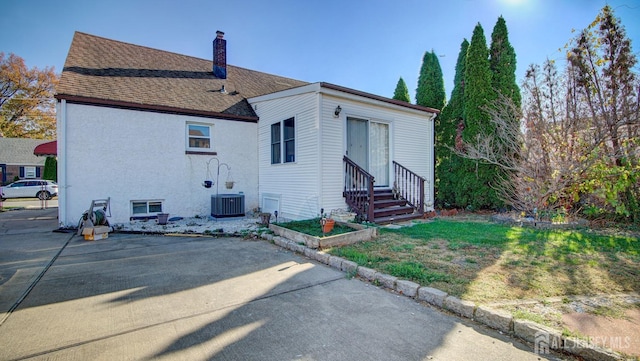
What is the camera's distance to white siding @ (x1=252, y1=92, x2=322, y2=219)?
7.55 meters

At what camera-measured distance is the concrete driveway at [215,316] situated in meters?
2.29

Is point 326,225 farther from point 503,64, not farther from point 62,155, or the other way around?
point 503,64

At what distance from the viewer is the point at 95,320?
9.08 ft

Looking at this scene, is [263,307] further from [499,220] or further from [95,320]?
[499,220]

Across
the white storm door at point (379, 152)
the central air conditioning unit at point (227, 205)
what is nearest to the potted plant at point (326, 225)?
the white storm door at point (379, 152)

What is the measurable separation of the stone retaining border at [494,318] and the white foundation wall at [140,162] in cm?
645

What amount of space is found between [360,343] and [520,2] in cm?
789

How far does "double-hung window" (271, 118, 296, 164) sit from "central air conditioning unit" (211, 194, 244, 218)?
1648mm

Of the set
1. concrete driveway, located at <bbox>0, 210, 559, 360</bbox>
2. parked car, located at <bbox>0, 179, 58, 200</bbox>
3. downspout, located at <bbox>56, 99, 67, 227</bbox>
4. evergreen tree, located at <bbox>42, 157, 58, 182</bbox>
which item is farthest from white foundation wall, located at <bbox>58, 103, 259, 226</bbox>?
evergreen tree, located at <bbox>42, 157, 58, 182</bbox>

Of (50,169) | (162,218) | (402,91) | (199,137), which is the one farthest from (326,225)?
(50,169)

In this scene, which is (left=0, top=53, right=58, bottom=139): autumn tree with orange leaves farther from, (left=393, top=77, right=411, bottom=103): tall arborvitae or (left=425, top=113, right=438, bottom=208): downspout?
(left=425, top=113, right=438, bottom=208): downspout

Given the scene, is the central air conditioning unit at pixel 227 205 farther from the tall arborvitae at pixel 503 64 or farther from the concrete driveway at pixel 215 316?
the tall arborvitae at pixel 503 64

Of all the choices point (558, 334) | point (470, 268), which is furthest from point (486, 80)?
point (558, 334)

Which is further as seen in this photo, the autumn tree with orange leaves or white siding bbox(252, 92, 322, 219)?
the autumn tree with orange leaves
